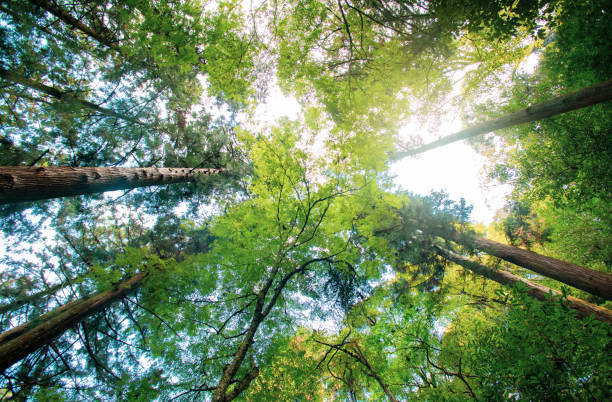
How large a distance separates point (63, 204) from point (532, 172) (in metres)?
14.7

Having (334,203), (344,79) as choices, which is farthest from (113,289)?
(344,79)

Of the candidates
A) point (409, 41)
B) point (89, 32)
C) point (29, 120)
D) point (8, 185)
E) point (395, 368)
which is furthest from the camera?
point (395, 368)

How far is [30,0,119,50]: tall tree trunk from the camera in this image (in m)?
4.40

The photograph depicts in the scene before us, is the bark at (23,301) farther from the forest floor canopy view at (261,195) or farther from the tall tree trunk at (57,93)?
the tall tree trunk at (57,93)

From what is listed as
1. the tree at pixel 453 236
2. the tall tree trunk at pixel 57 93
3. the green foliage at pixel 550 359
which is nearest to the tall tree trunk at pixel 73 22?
the tall tree trunk at pixel 57 93

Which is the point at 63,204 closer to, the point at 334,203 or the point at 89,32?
the point at 89,32

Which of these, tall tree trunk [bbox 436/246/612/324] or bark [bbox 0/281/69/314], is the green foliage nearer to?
tall tree trunk [bbox 436/246/612/324]

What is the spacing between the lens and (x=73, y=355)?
5.47 metres

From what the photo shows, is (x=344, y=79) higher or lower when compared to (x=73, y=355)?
higher

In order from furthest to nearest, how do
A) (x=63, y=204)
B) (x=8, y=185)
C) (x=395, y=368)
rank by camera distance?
1. (x=395, y=368)
2. (x=63, y=204)
3. (x=8, y=185)

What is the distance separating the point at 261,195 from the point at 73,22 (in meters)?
6.24

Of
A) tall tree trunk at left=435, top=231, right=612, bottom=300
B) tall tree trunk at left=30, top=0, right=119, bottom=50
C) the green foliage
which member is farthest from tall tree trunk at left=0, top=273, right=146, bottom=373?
tall tree trunk at left=435, top=231, right=612, bottom=300

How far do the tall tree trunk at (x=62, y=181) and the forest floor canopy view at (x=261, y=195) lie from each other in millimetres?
31

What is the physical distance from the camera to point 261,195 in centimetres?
490
